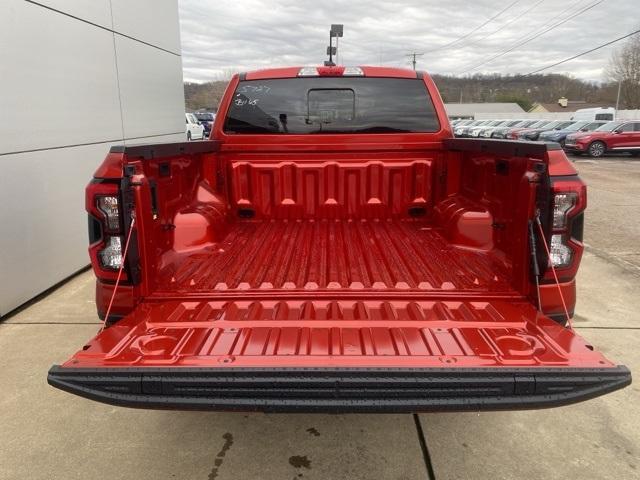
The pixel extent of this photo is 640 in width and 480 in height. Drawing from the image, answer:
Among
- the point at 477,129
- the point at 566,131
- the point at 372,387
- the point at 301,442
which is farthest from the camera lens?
the point at 477,129

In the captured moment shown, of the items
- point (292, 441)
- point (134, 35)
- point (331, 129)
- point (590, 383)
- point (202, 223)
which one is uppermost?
point (134, 35)

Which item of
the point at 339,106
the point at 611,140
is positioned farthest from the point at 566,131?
the point at 339,106

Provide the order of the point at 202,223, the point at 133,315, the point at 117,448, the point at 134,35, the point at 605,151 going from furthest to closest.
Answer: the point at 605,151 → the point at 134,35 → the point at 202,223 → the point at 117,448 → the point at 133,315

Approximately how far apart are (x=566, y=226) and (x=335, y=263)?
1.37m

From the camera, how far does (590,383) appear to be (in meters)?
1.92

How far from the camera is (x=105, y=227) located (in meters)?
2.45

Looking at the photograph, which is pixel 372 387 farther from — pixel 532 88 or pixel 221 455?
pixel 532 88

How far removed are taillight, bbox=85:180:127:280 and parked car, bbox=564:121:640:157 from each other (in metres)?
24.7

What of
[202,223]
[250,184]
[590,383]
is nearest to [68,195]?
[250,184]

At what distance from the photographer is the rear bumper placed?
6.26ft

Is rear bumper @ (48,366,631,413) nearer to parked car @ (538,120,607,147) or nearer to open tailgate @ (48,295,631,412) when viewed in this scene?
open tailgate @ (48,295,631,412)

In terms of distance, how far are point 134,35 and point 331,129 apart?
456 centimetres

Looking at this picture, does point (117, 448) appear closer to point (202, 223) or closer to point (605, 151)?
point (202, 223)

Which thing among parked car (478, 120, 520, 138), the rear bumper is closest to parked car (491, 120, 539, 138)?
parked car (478, 120, 520, 138)
